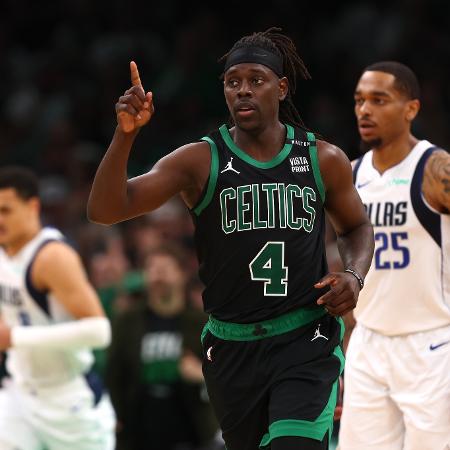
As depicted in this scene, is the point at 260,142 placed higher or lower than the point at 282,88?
lower

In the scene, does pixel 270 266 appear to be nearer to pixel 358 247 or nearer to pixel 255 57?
pixel 358 247

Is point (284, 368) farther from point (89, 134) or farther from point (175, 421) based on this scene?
point (89, 134)

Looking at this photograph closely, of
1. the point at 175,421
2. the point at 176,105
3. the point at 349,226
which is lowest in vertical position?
the point at 175,421

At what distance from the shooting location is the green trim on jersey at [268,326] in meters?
5.35

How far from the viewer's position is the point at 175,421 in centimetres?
996

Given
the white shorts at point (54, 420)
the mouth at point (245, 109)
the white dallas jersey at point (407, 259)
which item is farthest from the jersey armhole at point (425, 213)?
the white shorts at point (54, 420)

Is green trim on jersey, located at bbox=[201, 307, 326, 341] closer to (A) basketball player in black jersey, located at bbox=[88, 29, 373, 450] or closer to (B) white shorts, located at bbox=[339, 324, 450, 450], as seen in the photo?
(A) basketball player in black jersey, located at bbox=[88, 29, 373, 450]

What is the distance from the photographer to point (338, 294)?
512cm

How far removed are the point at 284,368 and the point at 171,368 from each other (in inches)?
186

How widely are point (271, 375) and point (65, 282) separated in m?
2.44

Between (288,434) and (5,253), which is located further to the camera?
(5,253)

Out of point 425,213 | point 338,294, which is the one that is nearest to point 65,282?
point 425,213

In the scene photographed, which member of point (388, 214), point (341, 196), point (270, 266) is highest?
point (341, 196)

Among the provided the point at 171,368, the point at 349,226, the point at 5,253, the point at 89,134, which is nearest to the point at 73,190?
the point at 89,134
